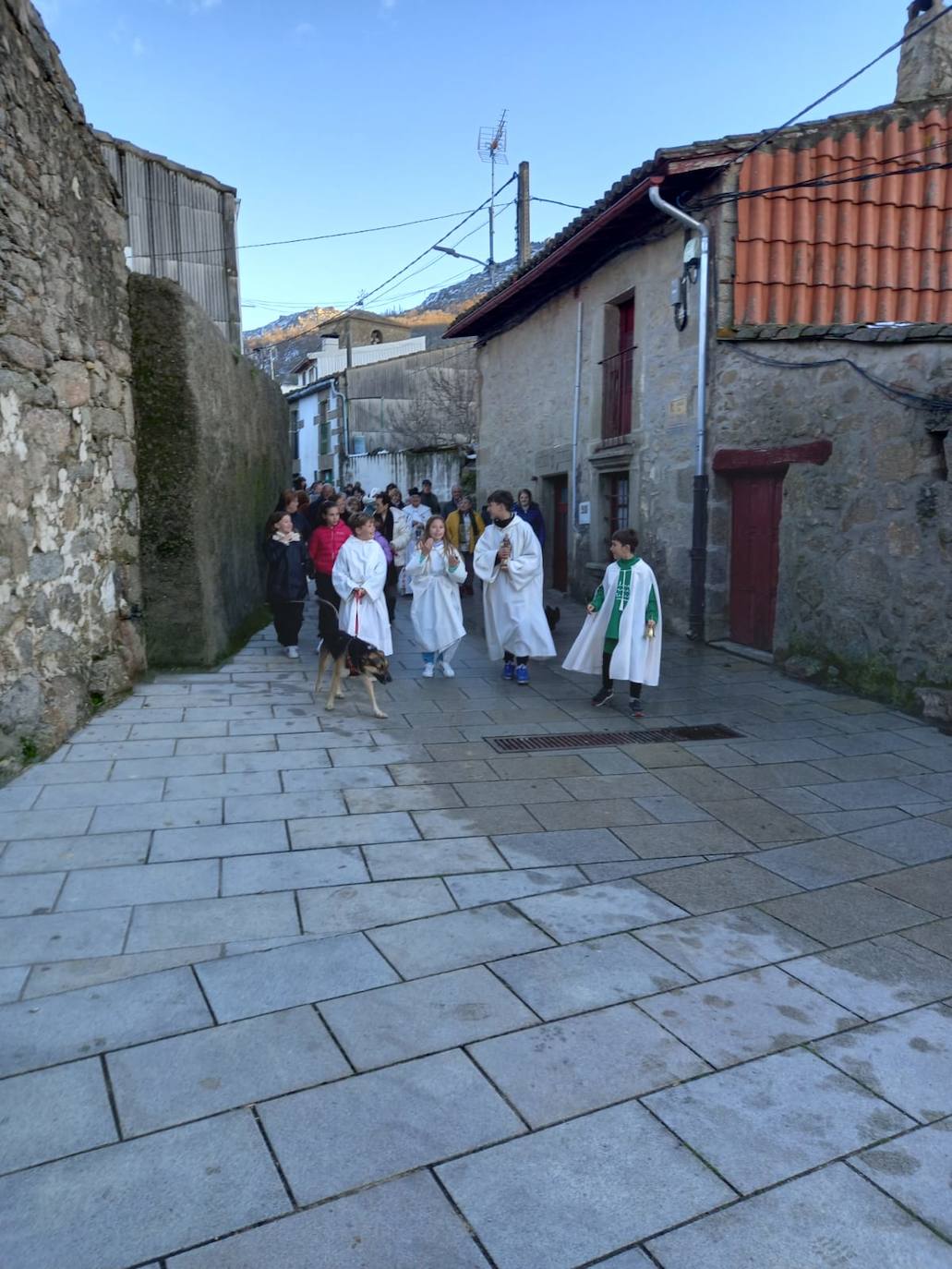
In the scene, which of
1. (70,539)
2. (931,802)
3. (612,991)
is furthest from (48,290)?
(931,802)

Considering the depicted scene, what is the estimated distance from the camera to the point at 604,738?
6246 millimetres

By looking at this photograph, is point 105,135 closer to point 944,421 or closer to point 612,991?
point 944,421

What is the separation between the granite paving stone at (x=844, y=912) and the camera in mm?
3502

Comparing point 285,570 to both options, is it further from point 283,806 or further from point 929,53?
point 929,53

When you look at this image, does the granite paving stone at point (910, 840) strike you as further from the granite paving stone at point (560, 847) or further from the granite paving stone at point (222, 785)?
the granite paving stone at point (222, 785)

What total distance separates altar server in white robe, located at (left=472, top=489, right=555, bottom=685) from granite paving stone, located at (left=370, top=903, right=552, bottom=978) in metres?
4.50

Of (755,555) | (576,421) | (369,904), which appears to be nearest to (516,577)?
(755,555)

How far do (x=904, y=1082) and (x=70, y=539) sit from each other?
17.6 ft

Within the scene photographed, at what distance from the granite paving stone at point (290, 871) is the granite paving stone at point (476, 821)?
1.21 feet

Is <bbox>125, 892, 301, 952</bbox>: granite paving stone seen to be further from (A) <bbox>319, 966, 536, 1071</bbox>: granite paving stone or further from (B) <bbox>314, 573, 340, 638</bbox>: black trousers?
(B) <bbox>314, 573, 340, 638</bbox>: black trousers

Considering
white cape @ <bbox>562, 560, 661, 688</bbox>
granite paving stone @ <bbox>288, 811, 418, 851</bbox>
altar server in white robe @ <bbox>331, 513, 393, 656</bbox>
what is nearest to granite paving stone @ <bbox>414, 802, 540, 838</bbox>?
granite paving stone @ <bbox>288, 811, 418, 851</bbox>

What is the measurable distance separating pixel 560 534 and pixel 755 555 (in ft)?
18.2

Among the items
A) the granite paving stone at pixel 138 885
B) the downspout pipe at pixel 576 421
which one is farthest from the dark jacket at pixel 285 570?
the downspout pipe at pixel 576 421

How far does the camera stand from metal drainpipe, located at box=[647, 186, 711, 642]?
9398mm
